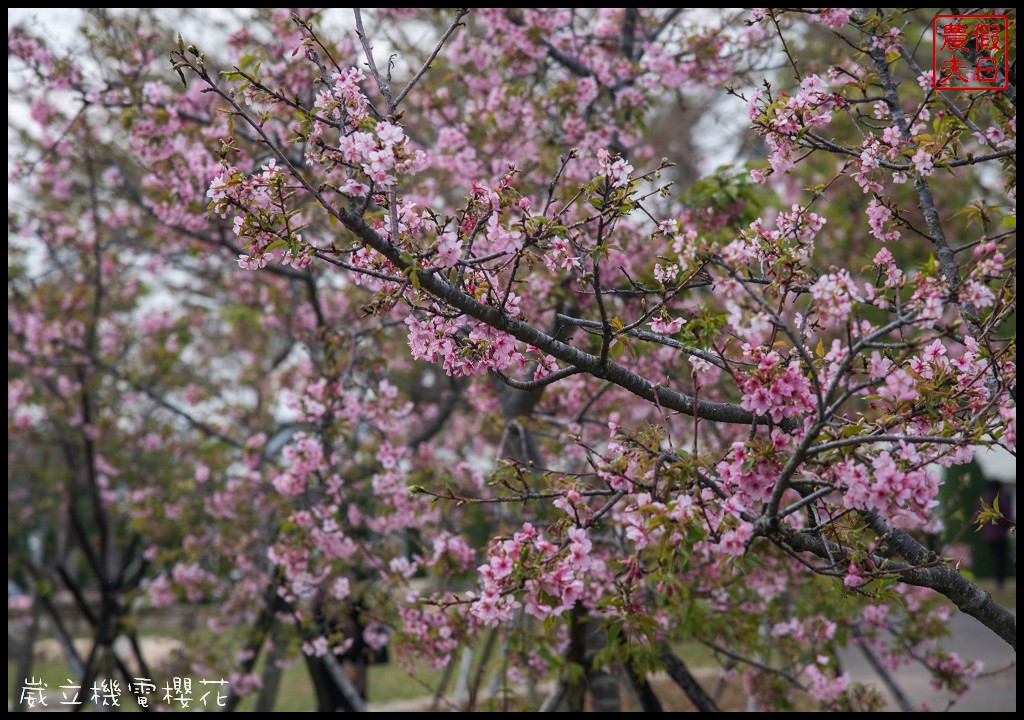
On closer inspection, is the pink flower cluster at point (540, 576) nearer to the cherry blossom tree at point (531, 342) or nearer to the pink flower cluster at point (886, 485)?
the cherry blossom tree at point (531, 342)

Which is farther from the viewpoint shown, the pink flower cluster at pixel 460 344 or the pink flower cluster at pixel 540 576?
the pink flower cluster at pixel 460 344

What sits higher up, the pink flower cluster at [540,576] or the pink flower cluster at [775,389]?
the pink flower cluster at [775,389]

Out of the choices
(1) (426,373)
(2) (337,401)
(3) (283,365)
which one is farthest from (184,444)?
(2) (337,401)

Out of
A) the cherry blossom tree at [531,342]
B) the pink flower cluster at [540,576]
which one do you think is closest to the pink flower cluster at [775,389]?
the cherry blossom tree at [531,342]

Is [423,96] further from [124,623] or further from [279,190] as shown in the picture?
[124,623]

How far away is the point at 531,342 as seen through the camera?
2.29 m

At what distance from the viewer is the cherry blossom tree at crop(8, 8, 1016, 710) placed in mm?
2186

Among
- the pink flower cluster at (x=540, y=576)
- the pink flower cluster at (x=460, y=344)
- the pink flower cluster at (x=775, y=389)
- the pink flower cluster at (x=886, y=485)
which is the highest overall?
the pink flower cluster at (x=460, y=344)

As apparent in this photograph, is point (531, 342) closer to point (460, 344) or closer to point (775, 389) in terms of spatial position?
point (460, 344)

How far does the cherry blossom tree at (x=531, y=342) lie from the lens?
2186 mm

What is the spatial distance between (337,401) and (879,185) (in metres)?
3.04

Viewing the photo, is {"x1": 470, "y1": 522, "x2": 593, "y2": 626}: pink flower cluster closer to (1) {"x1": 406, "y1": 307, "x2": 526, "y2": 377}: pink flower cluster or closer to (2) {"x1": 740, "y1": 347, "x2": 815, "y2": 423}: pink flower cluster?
(1) {"x1": 406, "y1": 307, "x2": 526, "y2": 377}: pink flower cluster

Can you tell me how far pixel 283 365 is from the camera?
8445mm

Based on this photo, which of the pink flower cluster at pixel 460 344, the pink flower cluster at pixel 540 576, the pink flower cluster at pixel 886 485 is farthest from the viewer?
the pink flower cluster at pixel 460 344
